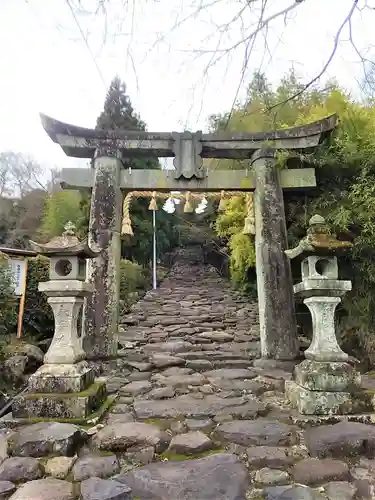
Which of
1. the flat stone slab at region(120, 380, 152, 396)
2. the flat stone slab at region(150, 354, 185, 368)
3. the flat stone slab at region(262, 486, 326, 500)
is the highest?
the flat stone slab at region(150, 354, 185, 368)

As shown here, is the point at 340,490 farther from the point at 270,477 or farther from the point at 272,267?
the point at 272,267

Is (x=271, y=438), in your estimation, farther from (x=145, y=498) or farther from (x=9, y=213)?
(x=9, y=213)

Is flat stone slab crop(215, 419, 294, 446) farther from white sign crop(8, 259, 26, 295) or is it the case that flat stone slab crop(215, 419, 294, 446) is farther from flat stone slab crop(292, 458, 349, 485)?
white sign crop(8, 259, 26, 295)

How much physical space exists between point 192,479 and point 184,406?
143 cm

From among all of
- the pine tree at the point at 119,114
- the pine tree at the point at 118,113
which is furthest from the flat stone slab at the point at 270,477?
the pine tree at the point at 118,113

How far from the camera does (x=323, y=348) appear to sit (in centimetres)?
371

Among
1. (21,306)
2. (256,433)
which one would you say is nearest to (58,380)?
(256,433)

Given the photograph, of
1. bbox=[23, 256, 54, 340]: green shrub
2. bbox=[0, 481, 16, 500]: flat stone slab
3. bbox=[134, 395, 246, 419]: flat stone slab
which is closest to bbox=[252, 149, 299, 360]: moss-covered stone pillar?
bbox=[134, 395, 246, 419]: flat stone slab

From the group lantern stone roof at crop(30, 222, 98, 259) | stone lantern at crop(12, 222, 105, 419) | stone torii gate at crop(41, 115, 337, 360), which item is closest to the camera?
stone lantern at crop(12, 222, 105, 419)

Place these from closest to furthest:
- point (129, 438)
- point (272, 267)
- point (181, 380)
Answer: point (129, 438) → point (181, 380) → point (272, 267)

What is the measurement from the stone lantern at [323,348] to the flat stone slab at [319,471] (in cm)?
89

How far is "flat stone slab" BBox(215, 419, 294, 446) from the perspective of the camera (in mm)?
2959

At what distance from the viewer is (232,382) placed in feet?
15.4

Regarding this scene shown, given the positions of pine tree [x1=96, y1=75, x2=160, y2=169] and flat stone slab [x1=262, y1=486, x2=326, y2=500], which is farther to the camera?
pine tree [x1=96, y1=75, x2=160, y2=169]
